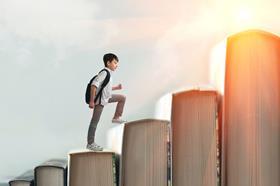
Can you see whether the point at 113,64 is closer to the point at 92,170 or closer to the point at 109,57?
the point at 109,57

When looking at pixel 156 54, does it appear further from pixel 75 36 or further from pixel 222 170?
pixel 222 170

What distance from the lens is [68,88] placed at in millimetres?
824

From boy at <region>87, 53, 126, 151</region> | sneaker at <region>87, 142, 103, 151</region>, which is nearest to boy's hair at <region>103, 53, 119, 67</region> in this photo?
boy at <region>87, 53, 126, 151</region>

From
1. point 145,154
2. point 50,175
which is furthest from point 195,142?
point 50,175

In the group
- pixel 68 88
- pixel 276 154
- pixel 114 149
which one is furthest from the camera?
Result: pixel 68 88

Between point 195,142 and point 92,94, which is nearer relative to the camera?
point 195,142

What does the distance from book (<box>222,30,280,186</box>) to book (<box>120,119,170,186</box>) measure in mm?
81

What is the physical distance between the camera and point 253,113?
0.56 metres

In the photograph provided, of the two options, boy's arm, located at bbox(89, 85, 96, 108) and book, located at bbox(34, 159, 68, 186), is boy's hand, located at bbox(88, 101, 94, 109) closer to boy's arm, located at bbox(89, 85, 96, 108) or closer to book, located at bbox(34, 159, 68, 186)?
boy's arm, located at bbox(89, 85, 96, 108)

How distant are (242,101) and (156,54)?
0.96ft

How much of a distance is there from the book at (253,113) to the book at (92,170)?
0.16 metres

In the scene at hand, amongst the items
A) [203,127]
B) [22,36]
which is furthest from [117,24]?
[203,127]

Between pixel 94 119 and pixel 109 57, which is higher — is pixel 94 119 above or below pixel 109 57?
below

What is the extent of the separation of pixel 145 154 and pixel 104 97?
0.72ft
